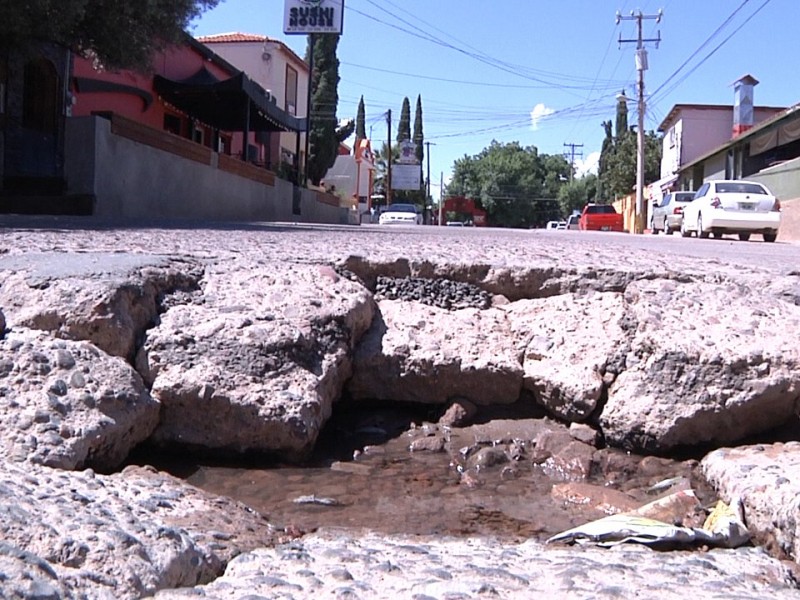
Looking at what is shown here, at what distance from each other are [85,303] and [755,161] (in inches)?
1322

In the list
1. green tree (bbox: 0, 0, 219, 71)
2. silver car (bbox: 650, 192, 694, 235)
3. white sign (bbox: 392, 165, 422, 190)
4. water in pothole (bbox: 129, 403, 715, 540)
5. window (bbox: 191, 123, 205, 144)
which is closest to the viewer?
water in pothole (bbox: 129, 403, 715, 540)

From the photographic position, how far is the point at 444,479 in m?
2.74

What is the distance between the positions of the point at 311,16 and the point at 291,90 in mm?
8178

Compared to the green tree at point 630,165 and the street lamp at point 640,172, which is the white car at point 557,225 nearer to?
the green tree at point 630,165

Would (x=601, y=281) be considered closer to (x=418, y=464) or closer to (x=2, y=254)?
(x=418, y=464)

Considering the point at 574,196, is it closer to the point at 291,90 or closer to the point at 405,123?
the point at 405,123

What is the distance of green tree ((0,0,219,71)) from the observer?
1083cm

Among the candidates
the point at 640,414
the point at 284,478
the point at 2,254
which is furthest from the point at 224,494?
the point at 2,254

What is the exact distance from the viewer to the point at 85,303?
2771mm

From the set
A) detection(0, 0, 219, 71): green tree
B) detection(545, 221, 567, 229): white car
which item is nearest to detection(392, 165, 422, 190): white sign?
detection(545, 221, 567, 229): white car

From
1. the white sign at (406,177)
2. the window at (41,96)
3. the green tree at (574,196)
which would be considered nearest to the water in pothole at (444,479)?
the window at (41,96)

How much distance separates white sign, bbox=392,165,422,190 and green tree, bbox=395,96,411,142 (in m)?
14.9

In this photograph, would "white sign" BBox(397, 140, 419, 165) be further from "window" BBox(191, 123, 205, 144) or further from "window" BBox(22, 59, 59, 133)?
"window" BBox(22, 59, 59, 133)

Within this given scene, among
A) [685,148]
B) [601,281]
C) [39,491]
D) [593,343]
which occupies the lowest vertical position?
[39,491]
